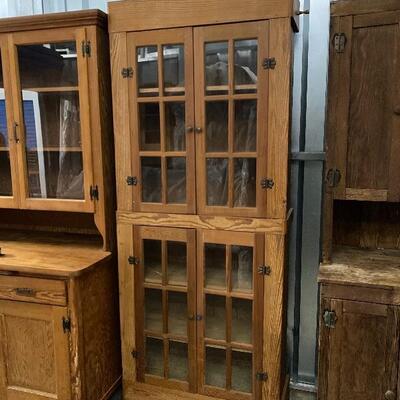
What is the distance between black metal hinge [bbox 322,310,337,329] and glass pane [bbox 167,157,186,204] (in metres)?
0.74

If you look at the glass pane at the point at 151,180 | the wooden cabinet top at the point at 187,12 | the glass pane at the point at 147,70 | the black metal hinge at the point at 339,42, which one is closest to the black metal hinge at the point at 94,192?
the glass pane at the point at 151,180

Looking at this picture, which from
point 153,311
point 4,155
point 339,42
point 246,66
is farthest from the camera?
point 4,155

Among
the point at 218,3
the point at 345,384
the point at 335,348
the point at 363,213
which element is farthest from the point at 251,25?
the point at 345,384

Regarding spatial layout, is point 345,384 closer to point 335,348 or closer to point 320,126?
point 335,348

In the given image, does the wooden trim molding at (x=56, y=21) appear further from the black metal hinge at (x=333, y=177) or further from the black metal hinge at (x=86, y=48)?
the black metal hinge at (x=333, y=177)

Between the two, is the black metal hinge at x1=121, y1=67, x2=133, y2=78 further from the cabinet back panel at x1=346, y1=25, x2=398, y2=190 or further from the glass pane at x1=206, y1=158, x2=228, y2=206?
the cabinet back panel at x1=346, y1=25, x2=398, y2=190

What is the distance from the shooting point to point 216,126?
1.70 meters

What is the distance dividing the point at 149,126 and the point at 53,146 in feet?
1.74

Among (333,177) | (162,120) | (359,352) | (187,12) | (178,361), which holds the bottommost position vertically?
(178,361)

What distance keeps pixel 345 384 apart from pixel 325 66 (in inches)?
53.5

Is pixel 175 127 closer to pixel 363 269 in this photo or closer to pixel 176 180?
pixel 176 180

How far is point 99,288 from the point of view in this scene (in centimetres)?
188

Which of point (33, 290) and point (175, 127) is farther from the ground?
point (175, 127)

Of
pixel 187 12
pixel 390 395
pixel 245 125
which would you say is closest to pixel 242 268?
pixel 245 125
